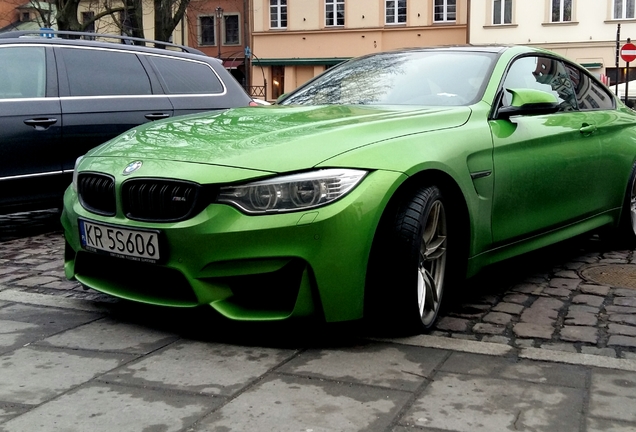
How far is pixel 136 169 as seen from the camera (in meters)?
4.02

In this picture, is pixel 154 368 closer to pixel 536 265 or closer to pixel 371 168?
pixel 371 168

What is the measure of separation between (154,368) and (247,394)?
0.50m

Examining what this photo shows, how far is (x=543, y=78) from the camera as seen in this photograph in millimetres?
5664

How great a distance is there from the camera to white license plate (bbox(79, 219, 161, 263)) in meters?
3.90

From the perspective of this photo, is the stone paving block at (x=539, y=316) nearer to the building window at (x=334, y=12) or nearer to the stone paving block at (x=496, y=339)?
the stone paving block at (x=496, y=339)

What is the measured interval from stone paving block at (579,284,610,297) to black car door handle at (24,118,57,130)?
411cm

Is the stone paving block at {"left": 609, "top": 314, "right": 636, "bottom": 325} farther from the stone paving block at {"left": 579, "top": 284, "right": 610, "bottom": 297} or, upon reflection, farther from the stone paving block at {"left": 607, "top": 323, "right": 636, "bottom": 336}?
the stone paving block at {"left": 579, "top": 284, "right": 610, "bottom": 297}

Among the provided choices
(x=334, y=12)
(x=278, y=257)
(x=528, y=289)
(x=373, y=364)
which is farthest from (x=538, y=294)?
(x=334, y=12)

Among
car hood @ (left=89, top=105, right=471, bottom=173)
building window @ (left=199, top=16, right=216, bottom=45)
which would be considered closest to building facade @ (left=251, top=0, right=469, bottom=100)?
building window @ (left=199, top=16, right=216, bottom=45)

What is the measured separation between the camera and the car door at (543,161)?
15.6 ft

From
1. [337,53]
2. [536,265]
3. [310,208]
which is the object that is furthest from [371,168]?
[337,53]

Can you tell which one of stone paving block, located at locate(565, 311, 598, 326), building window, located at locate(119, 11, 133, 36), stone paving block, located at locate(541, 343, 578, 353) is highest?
building window, located at locate(119, 11, 133, 36)

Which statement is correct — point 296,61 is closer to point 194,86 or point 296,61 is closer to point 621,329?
point 194,86

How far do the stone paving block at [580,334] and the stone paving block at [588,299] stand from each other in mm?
592
